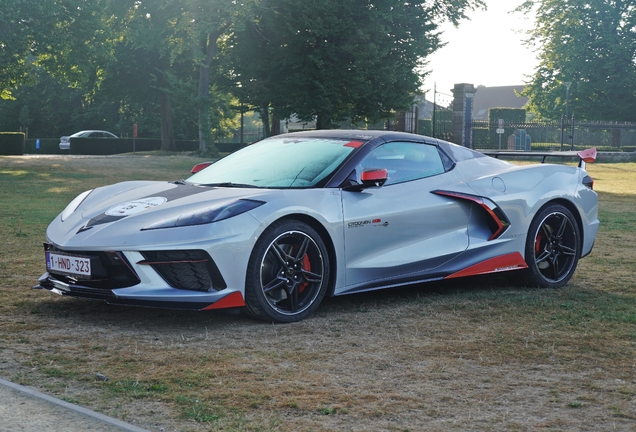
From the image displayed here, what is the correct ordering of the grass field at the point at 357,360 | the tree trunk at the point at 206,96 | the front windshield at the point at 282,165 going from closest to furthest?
the grass field at the point at 357,360 → the front windshield at the point at 282,165 → the tree trunk at the point at 206,96

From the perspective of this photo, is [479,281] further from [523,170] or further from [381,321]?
[381,321]

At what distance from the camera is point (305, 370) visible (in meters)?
4.68

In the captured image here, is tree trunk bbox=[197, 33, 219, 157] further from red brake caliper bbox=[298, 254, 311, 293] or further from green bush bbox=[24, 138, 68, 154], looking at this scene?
red brake caliper bbox=[298, 254, 311, 293]

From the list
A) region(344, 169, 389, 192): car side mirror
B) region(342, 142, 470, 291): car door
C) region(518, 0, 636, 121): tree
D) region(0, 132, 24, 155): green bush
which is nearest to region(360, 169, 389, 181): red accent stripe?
region(344, 169, 389, 192): car side mirror

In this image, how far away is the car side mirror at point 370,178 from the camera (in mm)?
6285

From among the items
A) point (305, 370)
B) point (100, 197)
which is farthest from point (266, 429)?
point (100, 197)

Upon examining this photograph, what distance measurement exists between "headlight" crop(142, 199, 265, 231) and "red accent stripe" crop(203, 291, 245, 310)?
0.50 m

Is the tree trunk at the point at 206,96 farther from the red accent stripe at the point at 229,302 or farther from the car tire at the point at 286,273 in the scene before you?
the red accent stripe at the point at 229,302

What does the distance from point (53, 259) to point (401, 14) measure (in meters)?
35.3

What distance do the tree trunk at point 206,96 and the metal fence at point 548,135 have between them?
12832mm

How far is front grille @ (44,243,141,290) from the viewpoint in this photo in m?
5.59

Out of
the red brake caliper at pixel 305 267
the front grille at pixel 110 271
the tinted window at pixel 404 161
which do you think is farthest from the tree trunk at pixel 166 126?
the front grille at pixel 110 271

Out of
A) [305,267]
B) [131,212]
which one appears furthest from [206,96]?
[305,267]

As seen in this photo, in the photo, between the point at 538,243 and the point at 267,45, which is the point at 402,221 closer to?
the point at 538,243
